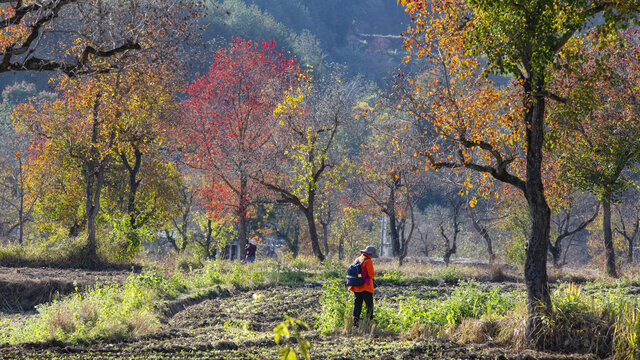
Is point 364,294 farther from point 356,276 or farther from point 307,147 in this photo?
point 307,147

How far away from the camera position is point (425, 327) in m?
10.3

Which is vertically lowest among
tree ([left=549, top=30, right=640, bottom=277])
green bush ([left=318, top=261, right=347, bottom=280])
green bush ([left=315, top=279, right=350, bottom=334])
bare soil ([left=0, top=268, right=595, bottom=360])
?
bare soil ([left=0, top=268, right=595, bottom=360])

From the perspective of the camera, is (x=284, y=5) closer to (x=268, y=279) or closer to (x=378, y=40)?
(x=378, y=40)

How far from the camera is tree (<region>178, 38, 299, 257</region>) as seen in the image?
3166 centimetres

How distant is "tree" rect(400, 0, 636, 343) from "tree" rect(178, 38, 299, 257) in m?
19.8

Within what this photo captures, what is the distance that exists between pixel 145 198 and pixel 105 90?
10909 millimetres

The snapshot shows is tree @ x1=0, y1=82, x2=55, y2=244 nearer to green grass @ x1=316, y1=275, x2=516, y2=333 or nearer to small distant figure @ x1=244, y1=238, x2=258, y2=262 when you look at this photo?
small distant figure @ x1=244, y1=238, x2=258, y2=262

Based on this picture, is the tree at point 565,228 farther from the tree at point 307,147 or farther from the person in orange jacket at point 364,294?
the person in orange jacket at point 364,294

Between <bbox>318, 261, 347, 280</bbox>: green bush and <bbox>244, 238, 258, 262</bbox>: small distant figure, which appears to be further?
<bbox>244, 238, 258, 262</bbox>: small distant figure

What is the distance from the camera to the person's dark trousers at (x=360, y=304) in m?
11.3

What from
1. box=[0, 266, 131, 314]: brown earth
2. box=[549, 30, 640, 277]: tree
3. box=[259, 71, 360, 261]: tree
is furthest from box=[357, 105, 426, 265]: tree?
box=[0, 266, 131, 314]: brown earth

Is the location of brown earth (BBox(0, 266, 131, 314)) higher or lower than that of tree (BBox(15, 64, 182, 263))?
lower

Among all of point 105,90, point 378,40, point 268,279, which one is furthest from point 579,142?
point 378,40

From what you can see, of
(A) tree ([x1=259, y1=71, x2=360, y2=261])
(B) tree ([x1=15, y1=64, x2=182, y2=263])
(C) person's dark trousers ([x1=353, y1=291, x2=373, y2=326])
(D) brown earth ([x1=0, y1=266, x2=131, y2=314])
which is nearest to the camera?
(C) person's dark trousers ([x1=353, y1=291, x2=373, y2=326])
